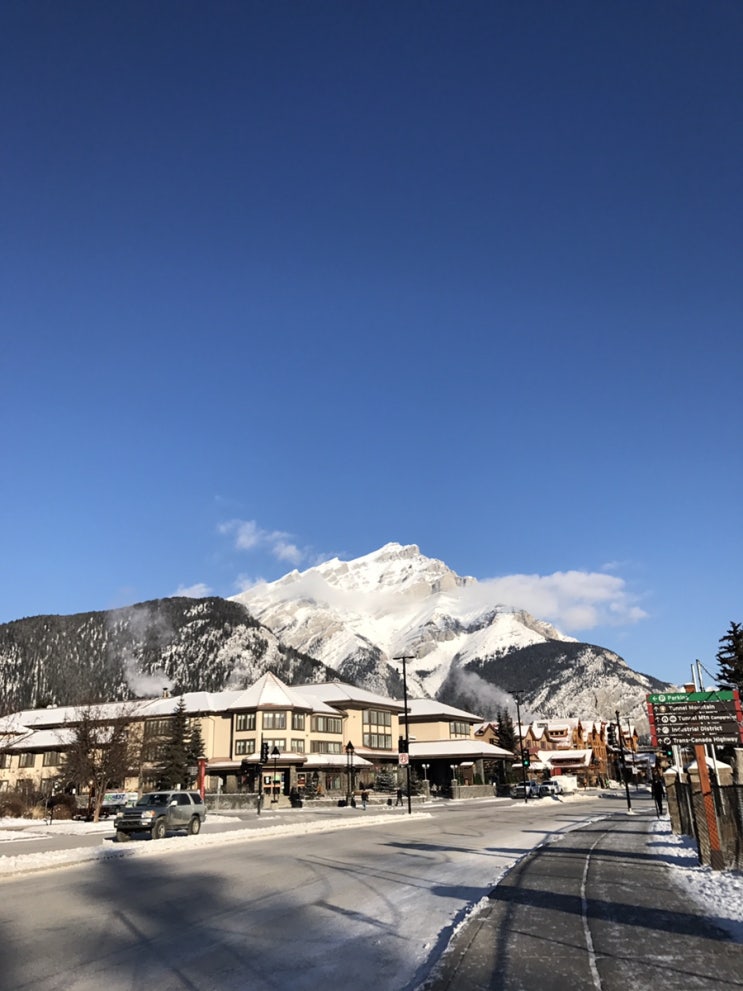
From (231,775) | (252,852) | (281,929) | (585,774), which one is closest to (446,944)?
(281,929)

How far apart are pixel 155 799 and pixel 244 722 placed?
48700 millimetres

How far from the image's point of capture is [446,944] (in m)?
9.88

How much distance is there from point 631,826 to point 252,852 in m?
19.8

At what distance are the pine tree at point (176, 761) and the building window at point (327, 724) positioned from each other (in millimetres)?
16475

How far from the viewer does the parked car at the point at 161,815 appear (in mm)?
27156

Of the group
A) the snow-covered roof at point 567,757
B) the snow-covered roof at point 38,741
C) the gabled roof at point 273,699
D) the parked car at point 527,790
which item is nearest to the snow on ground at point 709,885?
the parked car at point 527,790

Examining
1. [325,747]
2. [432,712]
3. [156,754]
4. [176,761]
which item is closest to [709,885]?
[176,761]

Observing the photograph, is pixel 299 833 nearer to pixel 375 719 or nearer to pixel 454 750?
pixel 375 719

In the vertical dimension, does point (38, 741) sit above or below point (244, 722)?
below

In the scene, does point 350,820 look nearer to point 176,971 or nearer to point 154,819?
point 154,819

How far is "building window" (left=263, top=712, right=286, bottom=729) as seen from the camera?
74.4 meters

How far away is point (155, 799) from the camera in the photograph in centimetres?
2886

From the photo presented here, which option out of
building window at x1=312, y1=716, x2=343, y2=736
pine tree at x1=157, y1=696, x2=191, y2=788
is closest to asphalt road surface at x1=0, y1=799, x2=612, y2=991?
pine tree at x1=157, y1=696, x2=191, y2=788

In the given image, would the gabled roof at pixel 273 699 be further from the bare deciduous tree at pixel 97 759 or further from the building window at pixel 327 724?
the bare deciduous tree at pixel 97 759
